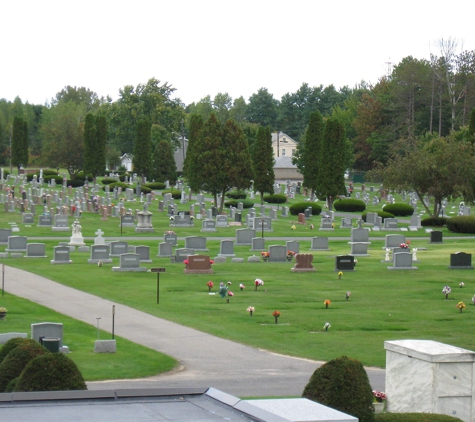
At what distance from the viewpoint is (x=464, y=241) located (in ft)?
161

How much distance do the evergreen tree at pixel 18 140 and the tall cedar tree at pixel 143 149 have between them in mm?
17942

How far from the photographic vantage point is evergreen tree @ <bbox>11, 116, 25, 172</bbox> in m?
100

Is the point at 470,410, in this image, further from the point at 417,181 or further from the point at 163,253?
the point at 417,181

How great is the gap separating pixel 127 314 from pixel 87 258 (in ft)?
48.3

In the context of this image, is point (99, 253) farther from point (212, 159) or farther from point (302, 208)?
point (302, 208)

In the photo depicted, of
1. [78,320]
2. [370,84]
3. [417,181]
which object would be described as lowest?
[78,320]

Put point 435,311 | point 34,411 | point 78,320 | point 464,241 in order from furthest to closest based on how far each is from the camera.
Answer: point 464,241, point 435,311, point 78,320, point 34,411

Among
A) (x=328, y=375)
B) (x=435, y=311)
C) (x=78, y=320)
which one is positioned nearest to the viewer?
(x=328, y=375)

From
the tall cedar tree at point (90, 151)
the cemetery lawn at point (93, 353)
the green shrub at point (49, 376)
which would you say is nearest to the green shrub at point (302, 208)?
the tall cedar tree at point (90, 151)

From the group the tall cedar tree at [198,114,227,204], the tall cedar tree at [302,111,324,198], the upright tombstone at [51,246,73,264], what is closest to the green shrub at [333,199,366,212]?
the tall cedar tree at [302,111,324,198]

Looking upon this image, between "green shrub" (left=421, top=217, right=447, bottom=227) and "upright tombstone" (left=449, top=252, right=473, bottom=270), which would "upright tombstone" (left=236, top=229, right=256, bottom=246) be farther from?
"green shrub" (left=421, top=217, right=447, bottom=227)

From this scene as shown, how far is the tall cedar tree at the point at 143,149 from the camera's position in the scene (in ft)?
293

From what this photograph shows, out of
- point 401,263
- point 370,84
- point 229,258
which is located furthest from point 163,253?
point 370,84

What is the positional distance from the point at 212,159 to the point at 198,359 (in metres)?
46.8
